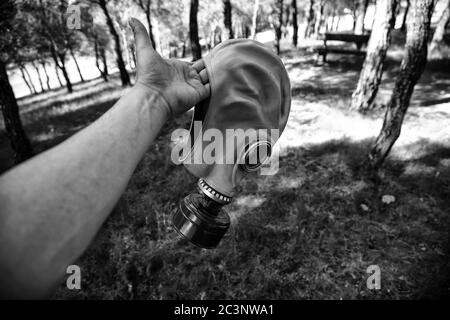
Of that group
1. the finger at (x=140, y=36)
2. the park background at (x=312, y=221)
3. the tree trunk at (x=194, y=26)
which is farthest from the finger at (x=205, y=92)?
the tree trunk at (x=194, y=26)

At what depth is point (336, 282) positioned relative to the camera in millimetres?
3744

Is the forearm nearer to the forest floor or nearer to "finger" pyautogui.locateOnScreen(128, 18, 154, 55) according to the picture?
"finger" pyautogui.locateOnScreen(128, 18, 154, 55)

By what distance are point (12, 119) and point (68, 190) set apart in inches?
322

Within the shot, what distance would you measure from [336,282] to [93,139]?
12.5 ft

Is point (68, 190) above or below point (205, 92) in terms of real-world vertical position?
below

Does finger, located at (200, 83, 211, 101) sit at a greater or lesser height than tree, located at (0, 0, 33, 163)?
greater

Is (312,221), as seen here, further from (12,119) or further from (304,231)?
(12,119)

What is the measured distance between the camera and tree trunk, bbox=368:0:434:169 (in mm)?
4566

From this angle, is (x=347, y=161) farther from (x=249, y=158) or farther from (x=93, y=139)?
(x=93, y=139)

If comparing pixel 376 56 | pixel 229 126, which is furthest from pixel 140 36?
pixel 376 56

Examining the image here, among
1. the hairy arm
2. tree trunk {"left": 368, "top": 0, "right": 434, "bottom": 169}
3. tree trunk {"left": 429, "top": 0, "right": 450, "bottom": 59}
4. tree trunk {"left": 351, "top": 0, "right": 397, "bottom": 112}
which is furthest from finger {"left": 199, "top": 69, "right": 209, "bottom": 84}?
tree trunk {"left": 429, "top": 0, "right": 450, "bottom": 59}

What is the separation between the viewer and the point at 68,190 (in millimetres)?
943

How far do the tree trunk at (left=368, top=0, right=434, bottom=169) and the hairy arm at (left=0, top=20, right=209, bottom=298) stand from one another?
16.2 feet
